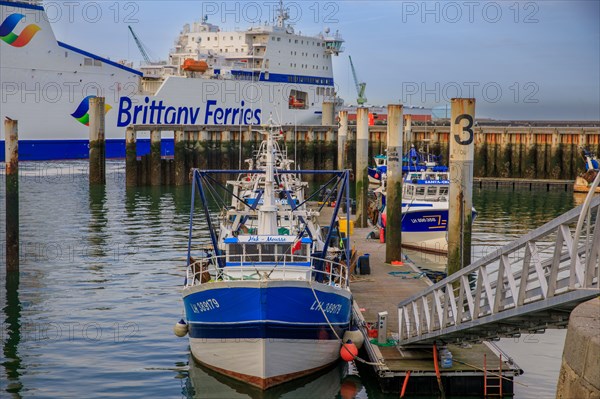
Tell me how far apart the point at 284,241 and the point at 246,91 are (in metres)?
77.0

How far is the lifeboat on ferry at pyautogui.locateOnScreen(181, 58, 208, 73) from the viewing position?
8800cm

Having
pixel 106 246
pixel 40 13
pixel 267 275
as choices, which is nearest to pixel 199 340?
pixel 267 275

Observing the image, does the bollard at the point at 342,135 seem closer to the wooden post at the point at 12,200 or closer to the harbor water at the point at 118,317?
the harbor water at the point at 118,317

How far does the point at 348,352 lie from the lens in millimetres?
18156

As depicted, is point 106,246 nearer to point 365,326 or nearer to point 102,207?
point 102,207

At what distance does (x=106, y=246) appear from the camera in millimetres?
36656

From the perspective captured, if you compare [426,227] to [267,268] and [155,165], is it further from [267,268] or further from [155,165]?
[155,165]

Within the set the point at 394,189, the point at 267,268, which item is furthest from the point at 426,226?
the point at 267,268

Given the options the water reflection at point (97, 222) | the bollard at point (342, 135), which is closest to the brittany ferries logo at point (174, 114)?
the water reflection at point (97, 222)

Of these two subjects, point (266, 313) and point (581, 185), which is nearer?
point (266, 313)

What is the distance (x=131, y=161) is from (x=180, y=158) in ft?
12.8

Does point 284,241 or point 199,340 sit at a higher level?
point 284,241

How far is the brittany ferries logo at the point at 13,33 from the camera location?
78.9 metres

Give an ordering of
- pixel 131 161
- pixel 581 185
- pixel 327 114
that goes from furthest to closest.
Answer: pixel 327 114, pixel 131 161, pixel 581 185
